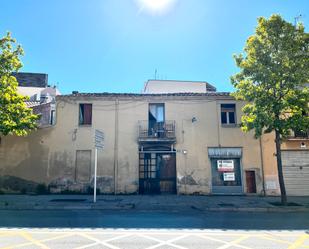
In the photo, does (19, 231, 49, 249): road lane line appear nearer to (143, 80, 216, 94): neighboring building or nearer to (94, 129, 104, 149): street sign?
(94, 129, 104, 149): street sign

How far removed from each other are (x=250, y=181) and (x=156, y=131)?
6663 mm

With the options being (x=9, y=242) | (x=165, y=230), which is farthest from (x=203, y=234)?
(x=9, y=242)

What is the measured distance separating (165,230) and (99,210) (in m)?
4.55

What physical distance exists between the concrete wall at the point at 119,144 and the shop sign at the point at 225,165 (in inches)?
26.9

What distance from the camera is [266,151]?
17.7 meters

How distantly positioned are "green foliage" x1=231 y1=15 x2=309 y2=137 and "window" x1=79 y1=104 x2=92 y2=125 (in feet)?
31.9

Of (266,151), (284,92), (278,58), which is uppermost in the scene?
(278,58)

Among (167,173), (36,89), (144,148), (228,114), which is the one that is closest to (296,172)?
(228,114)

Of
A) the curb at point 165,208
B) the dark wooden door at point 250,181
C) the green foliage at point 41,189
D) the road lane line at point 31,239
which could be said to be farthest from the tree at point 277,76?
the green foliage at point 41,189

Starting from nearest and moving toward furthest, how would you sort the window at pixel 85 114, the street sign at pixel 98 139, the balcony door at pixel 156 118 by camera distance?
the street sign at pixel 98 139, the balcony door at pixel 156 118, the window at pixel 85 114

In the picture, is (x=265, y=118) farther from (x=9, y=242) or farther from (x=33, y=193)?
(x=33, y=193)

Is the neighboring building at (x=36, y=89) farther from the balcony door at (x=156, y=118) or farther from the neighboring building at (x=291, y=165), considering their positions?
the neighboring building at (x=291, y=165)

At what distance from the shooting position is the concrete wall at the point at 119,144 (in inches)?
682

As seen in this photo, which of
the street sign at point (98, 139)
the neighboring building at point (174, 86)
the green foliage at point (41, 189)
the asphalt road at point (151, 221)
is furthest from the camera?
the neighboring building at point (174, 86)
